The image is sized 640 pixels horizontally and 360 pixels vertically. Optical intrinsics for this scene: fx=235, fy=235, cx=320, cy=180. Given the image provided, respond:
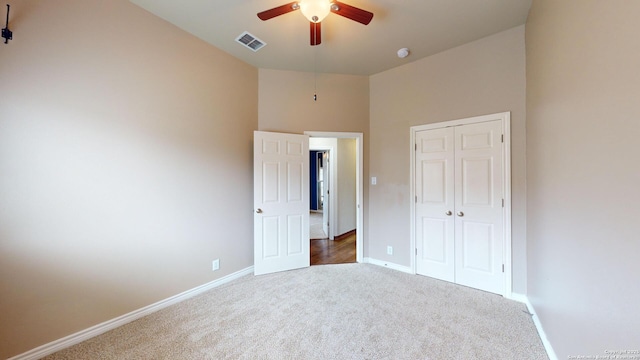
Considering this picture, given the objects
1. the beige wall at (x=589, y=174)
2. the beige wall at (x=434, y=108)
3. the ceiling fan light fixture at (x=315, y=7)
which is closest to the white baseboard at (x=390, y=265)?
the beige wall at (x=434, y=108)

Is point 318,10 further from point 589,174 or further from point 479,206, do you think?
point 479,206

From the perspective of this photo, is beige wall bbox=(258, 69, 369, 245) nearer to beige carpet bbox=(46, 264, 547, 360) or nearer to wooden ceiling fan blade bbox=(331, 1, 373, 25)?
beige carpet bbox=(46, 264, 547, 360)

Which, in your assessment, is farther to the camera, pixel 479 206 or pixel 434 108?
pixel 434 108

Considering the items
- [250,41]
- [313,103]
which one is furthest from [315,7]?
[313,103]

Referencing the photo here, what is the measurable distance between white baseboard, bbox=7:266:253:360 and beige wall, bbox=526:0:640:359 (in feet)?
10.6

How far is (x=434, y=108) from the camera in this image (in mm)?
3139

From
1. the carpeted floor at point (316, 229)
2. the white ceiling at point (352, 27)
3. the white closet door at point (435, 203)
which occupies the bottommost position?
the carpeted floor at point (316, 229)

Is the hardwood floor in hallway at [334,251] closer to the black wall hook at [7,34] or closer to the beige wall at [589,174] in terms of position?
the beige wall at [589,174]

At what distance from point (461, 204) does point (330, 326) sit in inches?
83.9

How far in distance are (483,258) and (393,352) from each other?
1.75 m

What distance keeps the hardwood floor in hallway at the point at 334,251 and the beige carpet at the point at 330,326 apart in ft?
2.99

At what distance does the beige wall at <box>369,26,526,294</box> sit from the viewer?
8.45ft

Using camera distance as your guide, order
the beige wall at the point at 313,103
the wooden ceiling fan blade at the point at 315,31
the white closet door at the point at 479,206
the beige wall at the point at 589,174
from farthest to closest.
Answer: the beige wall at the point at 313,103 → the white closet door at the point at 479,206 → the wooden ceiling fan blade at the point at 315,31 → the beige wall at the point at 589,174

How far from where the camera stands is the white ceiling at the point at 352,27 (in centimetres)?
224
